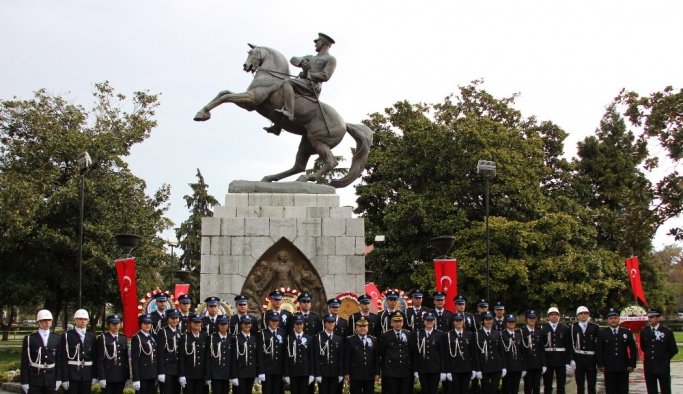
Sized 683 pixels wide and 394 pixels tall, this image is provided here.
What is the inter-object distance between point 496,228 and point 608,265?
211 inches

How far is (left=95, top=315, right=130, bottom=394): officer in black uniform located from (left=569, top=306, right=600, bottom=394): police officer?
22.3 feet

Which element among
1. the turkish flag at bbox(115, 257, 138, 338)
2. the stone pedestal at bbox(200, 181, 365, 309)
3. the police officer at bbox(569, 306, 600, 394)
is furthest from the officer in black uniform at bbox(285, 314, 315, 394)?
the turkish flag at bbox(115, 257, 138, 338)

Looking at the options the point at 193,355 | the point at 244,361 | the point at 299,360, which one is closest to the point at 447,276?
the point at 299,360

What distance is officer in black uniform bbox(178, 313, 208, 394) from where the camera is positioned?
10.1m

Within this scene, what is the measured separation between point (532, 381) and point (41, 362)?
7.33 metres

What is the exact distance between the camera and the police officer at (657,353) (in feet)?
37.2

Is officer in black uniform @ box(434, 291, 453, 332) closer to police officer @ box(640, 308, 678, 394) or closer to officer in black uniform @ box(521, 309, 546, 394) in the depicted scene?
officer in black uniform @ box(521, 309, 546, 394)

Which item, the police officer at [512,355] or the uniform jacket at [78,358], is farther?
the police officer at [512,355]

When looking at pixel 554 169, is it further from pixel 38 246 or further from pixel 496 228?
pixel 38 246

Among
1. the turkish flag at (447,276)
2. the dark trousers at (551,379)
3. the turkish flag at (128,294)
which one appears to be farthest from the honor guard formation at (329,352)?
the turkish flag at (128,294)

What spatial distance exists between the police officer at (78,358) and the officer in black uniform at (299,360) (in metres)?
2.58

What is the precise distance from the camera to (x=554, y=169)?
34.8 metres

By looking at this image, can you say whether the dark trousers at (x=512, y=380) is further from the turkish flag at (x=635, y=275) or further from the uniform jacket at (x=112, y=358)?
the turkish flag at (x=635, y=275)

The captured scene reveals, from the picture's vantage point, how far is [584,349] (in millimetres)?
11711
